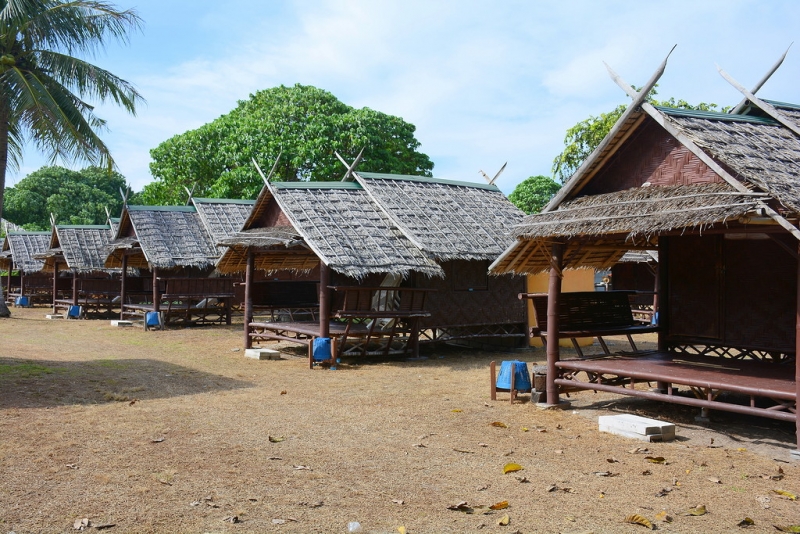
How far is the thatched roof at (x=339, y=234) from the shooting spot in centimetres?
1313

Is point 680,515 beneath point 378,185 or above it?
beneath

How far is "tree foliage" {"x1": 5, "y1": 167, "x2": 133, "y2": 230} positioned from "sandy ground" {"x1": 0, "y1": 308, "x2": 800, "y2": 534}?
33.8 metres

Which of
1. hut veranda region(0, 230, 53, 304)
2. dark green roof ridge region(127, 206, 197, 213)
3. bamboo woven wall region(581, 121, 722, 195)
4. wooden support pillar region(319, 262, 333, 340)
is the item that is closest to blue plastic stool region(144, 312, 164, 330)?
dark green roof ridge region(127, 206, 197, 213)

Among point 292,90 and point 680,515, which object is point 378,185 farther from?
point 292,90

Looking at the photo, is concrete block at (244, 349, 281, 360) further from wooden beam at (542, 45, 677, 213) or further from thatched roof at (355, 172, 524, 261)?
wooden beam at (542, 45, 677, 213)

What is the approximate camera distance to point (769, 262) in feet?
29.9

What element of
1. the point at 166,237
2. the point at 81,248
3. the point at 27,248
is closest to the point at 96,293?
the point at 81,248

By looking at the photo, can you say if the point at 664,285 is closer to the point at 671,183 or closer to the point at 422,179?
the point at 671,183

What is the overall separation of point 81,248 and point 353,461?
73.1 feet

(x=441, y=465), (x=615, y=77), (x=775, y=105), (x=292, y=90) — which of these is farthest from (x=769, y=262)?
(x=292, y=90)

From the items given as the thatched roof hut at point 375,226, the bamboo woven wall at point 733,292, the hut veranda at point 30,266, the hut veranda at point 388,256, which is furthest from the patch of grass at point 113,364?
the hut veranda at point 30,266

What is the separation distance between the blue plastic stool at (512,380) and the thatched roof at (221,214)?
45.0 ft

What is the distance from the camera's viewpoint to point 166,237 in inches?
855

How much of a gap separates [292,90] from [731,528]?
28252 millimetres
